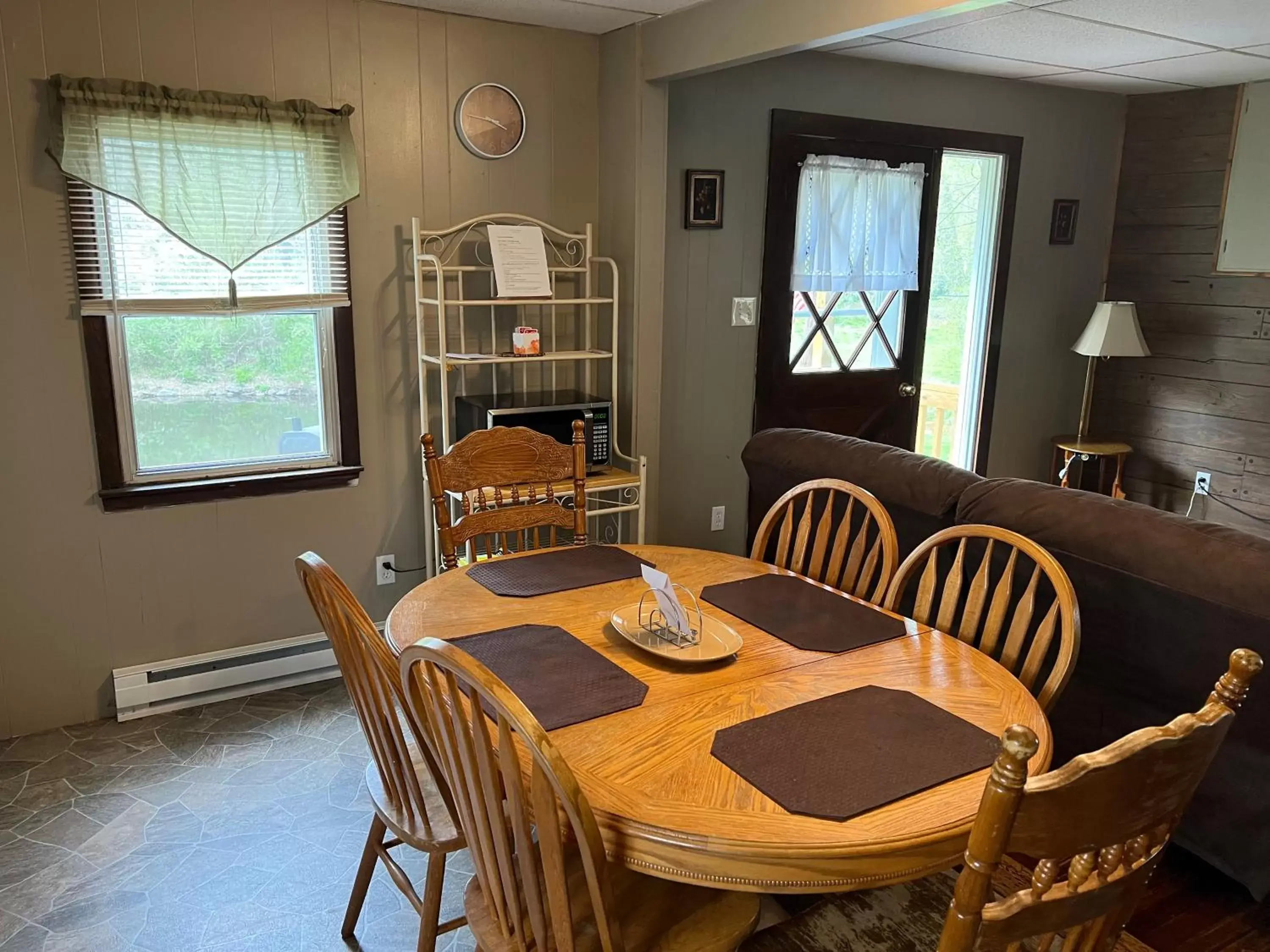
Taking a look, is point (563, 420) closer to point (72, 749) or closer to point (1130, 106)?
point (72, 749)

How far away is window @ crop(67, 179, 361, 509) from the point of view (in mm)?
2727

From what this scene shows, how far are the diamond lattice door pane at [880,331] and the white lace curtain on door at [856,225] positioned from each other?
2.8 inches

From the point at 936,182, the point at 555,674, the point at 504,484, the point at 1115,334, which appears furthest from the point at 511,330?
the point at 1115,334

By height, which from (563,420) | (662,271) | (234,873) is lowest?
Answer: (234,873)

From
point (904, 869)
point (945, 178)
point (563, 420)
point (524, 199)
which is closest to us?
point (904, 869)

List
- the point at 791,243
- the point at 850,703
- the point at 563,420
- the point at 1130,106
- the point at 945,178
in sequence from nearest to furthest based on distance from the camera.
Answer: the point at 850,703
the point at 563,420
the point at 791,243
the point at 945,178
the point at 1130,106

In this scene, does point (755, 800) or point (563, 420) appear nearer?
point (755, 800)

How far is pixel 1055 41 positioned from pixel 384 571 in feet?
Result: 10.3

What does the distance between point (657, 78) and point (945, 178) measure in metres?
1.77

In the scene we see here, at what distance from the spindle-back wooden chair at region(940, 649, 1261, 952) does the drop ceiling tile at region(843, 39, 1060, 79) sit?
3095 millimetres

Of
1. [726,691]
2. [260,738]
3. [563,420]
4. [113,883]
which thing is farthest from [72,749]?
[726,691]

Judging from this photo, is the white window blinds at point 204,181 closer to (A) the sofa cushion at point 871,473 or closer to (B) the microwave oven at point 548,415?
(B) the microwave oven at point 548,415

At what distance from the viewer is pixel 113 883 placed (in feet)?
7.14

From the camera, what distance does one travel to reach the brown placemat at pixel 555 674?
1512mm
